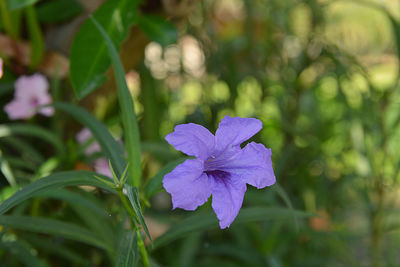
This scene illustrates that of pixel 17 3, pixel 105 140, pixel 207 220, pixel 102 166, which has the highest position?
pixel 17 3

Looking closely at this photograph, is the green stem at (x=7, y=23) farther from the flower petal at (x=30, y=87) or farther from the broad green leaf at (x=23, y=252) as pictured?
the broad green leaf at (x=23, y=252)

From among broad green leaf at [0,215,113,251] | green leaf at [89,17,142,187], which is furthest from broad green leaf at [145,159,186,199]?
broad green leaf at [0,215,113,251]

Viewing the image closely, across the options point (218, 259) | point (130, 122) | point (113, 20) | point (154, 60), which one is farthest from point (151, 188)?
point (154, 60)

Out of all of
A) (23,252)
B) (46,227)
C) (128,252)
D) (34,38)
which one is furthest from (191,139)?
→ (34,38)

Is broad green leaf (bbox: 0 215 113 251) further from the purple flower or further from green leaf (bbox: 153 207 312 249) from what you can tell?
the purple flower

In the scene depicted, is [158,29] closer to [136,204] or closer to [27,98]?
[27,98]

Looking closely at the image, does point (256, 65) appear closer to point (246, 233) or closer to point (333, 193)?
point (333, 193)
